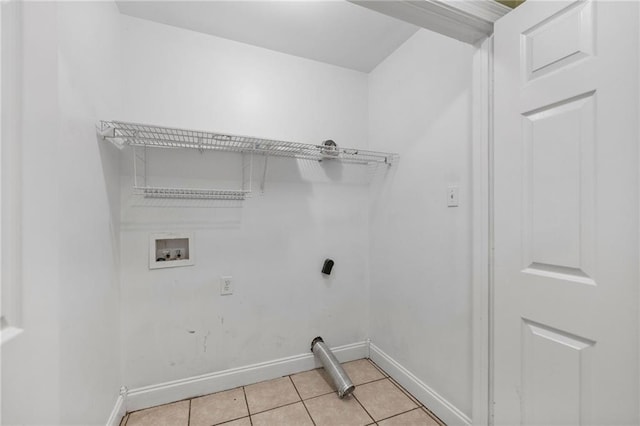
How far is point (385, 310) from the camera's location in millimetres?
1945

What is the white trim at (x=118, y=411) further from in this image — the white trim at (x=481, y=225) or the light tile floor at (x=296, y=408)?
the white trim at (x=481, y=225)

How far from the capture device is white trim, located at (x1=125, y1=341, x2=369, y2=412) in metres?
1.54

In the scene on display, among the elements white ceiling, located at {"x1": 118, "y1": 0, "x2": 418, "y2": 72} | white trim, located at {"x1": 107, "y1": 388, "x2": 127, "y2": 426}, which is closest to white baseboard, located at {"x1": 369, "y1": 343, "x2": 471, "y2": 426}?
white trim, located at {"x1": 107, "y1": 388, "x2": 127, "y2": 426}

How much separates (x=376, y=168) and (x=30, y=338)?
6.37ft

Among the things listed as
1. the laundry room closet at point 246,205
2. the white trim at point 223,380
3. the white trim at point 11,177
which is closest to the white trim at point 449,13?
the laundry room closet at point 246,205

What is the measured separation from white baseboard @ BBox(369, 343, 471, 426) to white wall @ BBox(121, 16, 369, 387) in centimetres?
22

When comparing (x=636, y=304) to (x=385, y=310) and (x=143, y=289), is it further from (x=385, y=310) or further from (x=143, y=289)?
(x=143, y=289)

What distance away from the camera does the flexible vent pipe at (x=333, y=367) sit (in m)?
1.59

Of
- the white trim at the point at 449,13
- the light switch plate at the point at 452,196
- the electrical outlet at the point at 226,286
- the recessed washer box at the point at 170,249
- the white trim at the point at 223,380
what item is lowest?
the white trim at the point at 223,380

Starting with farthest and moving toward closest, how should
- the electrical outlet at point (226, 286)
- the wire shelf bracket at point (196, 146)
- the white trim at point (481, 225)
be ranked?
the electrical outlet at point (226, 286), the wire shelf bracket at point (196, 146), the white trim at point (481, 225)

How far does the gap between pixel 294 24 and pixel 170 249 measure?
5.20ft

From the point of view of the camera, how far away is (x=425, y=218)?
1.60m

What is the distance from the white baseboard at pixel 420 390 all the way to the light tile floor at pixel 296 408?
38mm

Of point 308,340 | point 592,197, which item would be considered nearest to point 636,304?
point 592,197
